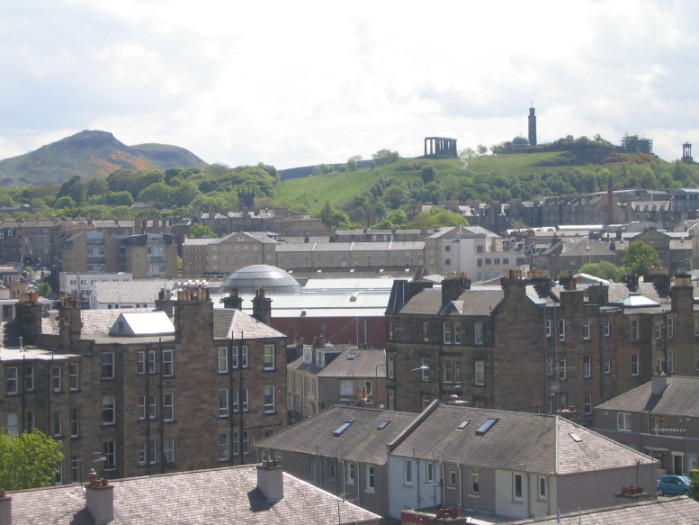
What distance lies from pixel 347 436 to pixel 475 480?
689 cm

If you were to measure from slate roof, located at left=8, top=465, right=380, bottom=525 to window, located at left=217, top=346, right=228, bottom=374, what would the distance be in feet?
74.5

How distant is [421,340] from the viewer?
71.2 metres

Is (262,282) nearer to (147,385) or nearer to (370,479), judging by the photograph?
(147,385)

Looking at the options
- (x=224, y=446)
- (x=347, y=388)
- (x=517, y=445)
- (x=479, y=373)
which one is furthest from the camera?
(x=347, y=388)

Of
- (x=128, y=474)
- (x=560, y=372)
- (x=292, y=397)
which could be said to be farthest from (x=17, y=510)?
(x=292, y=397)

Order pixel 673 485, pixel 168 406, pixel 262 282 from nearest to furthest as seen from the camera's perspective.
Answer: pixel 673 485 → pixel 168 406 → pixel 262 282

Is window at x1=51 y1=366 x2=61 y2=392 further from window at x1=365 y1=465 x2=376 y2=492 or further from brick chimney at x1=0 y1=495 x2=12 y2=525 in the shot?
brick chimney at x1=0 y1=495 x2=12 y2=525

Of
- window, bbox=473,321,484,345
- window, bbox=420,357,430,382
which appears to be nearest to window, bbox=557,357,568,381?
window, bbox=473,321,484,345

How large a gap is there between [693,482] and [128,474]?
22287 mm

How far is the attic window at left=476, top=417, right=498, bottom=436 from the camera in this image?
50.9 metres

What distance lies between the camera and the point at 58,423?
56.2 metres

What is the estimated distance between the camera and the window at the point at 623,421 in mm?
64688

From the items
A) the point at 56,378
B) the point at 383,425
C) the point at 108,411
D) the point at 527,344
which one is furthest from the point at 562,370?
the point at 56,378

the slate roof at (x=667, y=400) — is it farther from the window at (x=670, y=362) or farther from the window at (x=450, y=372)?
the window at (x=670, y=362)
